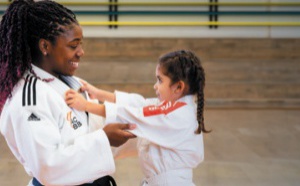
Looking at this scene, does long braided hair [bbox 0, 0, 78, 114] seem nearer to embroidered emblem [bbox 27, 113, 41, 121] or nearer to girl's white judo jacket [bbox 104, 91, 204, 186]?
embroidered emblem [bbox 27, 113, 41, 121]

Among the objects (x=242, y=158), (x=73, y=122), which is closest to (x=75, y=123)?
(x=73, y=122)

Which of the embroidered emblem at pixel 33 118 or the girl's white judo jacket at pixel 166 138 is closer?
the embroidered emblem at pixel 33 118

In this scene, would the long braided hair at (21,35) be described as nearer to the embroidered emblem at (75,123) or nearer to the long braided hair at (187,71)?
the embroidered emblem at (75,123)

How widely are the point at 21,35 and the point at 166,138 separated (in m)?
0.68

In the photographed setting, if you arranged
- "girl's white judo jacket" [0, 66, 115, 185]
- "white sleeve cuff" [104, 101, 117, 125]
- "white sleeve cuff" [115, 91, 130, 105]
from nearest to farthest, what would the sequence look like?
"girl's white judo jacket" [0, 66, 115, 185] < "white sleeve cuff" [104, 101, 117, 125] < "white sleeve cuff" [115, 91, 130, 105]

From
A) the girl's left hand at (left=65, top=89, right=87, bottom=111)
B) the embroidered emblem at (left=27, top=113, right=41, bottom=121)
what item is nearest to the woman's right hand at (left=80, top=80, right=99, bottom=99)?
the girl's left hand at (left=65, top=89, right=87, bottom=111)

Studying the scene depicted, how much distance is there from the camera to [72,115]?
1593mm

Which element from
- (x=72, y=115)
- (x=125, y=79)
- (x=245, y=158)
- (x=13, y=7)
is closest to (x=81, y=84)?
(x=72, y=115)

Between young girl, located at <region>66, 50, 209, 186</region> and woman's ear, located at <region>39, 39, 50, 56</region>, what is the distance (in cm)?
29

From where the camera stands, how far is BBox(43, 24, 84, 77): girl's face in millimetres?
1561

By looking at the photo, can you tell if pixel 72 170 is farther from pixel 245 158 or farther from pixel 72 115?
pixel 245 158

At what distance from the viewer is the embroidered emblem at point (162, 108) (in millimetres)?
1866

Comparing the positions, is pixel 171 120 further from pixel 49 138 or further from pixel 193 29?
pixel 193 29

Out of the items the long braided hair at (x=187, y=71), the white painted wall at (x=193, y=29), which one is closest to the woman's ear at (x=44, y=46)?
the long braided hair at (x=187, y=71)
